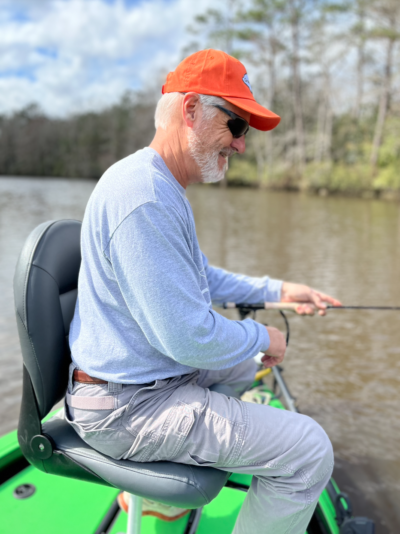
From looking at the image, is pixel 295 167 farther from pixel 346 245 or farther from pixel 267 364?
pixel 267 364

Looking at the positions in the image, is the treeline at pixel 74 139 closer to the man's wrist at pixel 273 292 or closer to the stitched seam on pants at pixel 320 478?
the man's wrist at pixel 273 292

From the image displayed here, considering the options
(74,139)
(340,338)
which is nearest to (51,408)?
(340,338)

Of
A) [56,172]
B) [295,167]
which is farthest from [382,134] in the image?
[56,172]

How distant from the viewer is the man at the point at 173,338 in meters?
1.32

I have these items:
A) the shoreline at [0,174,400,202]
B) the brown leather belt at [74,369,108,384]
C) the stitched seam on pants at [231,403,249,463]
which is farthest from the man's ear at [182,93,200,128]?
the shoreline at [0,174,400,202]

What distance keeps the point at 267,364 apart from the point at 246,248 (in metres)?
8.02

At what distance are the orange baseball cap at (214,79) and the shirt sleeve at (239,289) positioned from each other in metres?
0.85

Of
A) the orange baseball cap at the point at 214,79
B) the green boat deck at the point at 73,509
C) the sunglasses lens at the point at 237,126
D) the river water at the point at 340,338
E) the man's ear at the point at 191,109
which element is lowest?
the river water at the point at 340,338

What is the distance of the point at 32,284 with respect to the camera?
1.51 m

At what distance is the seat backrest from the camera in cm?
148

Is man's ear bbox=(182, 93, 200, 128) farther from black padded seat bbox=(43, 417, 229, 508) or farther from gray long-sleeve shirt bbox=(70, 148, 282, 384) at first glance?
black padded seat bbox=(43, 417, 229, 508)

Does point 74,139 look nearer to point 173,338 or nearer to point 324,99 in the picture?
point 324,99

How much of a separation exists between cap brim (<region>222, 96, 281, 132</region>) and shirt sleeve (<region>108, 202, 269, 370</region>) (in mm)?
427

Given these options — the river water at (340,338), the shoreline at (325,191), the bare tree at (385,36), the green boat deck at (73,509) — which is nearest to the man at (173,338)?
the green boat deck at (73,509)
